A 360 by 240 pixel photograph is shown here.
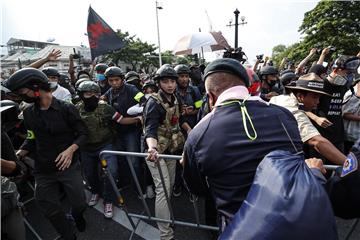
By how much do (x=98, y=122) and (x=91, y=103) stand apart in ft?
0.95

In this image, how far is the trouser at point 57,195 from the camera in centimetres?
315

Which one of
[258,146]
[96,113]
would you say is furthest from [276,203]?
[96,113]

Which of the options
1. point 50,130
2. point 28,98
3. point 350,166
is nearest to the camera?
point 350,166

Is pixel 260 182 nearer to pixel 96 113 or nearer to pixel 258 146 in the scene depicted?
pixel 258 146

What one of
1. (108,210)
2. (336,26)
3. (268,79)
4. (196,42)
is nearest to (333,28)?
(336,26)

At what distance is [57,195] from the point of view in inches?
128

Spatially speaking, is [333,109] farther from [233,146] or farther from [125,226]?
[125,226]

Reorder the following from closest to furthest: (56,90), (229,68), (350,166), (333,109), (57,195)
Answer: (350,166)
(229,68)
(57,195)
(333,109)
(56,90)

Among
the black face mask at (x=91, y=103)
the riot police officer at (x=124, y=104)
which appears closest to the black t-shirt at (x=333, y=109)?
the riot police officer at (x=124, y=104)

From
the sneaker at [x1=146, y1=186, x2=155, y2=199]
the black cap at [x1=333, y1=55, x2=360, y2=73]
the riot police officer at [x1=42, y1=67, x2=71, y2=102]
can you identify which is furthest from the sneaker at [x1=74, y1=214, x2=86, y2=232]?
the black cap at [x1=333, y1=55, x2=360, y2=73]

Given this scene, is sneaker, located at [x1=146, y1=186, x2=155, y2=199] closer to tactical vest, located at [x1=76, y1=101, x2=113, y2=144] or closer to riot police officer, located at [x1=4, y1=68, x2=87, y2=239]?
tactical vest, located at [x1=76, y1=101, x2=113, y2=144]

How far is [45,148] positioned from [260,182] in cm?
274

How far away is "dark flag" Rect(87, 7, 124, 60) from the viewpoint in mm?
7406

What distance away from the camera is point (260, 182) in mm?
1225
